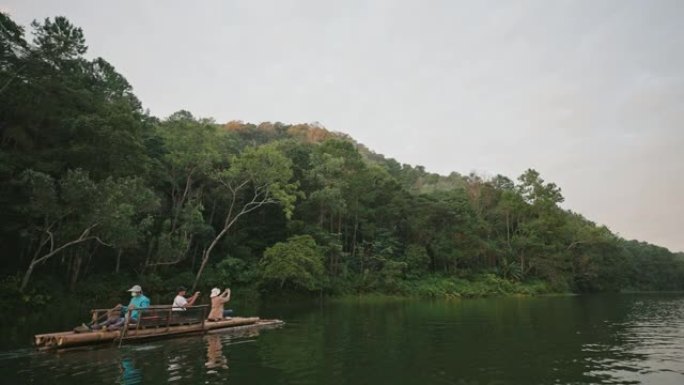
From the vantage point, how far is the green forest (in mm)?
24109

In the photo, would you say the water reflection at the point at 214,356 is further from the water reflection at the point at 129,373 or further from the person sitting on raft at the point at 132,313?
the person sitting on raft at the point at 132,313

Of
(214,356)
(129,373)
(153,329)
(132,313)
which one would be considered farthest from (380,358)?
(132,313)

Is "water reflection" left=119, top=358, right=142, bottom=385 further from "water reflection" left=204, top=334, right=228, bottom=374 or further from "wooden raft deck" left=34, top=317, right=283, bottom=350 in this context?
"wooden raft deck" left=34, top=317, right=283, bottom=350

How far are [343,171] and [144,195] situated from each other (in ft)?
84.0

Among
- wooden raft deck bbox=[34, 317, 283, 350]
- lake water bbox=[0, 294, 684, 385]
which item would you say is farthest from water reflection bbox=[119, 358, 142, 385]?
wooden raft deck bbox=[34, 317, 283, 350]

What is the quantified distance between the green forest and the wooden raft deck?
9.20 metres

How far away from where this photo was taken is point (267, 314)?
26422 millimetres

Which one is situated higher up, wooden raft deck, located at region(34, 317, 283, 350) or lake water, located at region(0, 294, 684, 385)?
wooden raft deck, located at region(34, 317, 283, 350)

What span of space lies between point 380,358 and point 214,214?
111 ft

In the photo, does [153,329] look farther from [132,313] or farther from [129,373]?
[129,373]

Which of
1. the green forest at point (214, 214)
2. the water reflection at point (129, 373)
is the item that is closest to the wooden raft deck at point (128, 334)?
the water reflection at point (129, 373)

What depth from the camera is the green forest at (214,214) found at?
949 inches

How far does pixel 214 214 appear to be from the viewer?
4341 cm

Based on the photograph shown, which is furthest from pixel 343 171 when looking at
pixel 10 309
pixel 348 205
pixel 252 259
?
pixel 10 309
